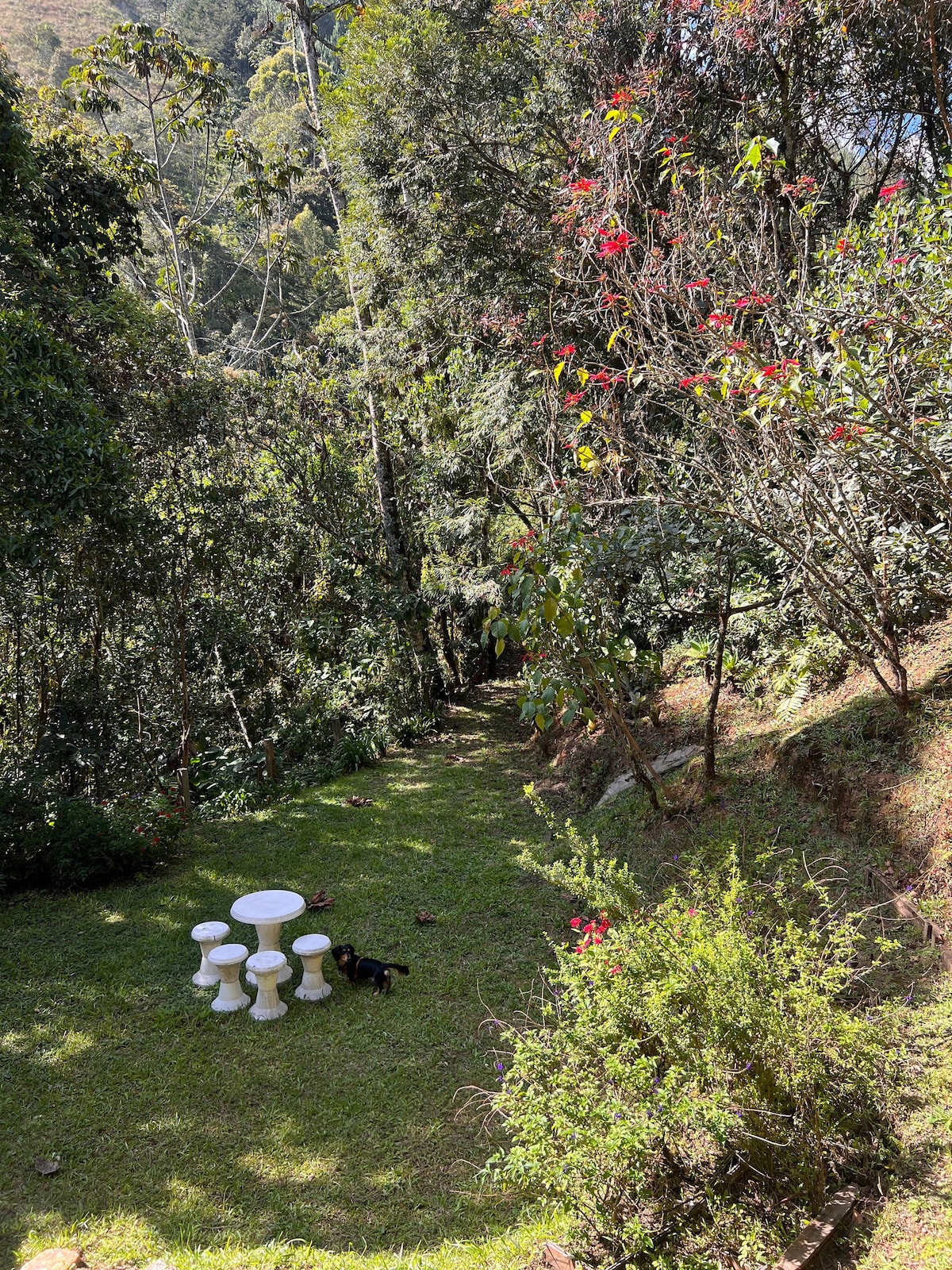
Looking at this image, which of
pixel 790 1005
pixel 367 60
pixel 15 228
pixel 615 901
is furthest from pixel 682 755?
pixel 367 60

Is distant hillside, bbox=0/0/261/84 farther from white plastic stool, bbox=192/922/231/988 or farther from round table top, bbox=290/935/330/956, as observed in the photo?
round table top, bbox=290/935/330/956

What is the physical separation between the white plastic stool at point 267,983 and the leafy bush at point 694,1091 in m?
1.78

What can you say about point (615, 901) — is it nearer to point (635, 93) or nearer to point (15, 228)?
point (635, 93)

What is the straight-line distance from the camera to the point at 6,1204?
284 centimetres

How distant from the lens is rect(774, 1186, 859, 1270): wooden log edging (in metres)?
2.03

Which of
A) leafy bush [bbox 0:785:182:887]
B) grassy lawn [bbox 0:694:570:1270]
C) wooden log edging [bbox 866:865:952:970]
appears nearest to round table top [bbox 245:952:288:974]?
grassy lawn [bbox 0:694:570:1270]

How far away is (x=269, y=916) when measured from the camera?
13.7 feet

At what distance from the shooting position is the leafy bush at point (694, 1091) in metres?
2.21

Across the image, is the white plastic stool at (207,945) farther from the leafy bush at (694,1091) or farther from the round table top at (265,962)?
the leafy bush at (694,1091)

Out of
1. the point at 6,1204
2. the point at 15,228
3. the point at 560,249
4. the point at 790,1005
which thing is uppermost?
the point at 15,228

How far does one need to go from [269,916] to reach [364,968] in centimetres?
60

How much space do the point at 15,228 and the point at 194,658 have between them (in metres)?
4.15

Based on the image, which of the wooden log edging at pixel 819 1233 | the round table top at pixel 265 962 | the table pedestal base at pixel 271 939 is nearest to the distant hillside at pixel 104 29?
the table pedestal base at pixel 271 939

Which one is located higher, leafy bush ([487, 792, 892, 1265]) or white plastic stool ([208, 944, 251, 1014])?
leafy bush ([487, 792, 892, 1265])
